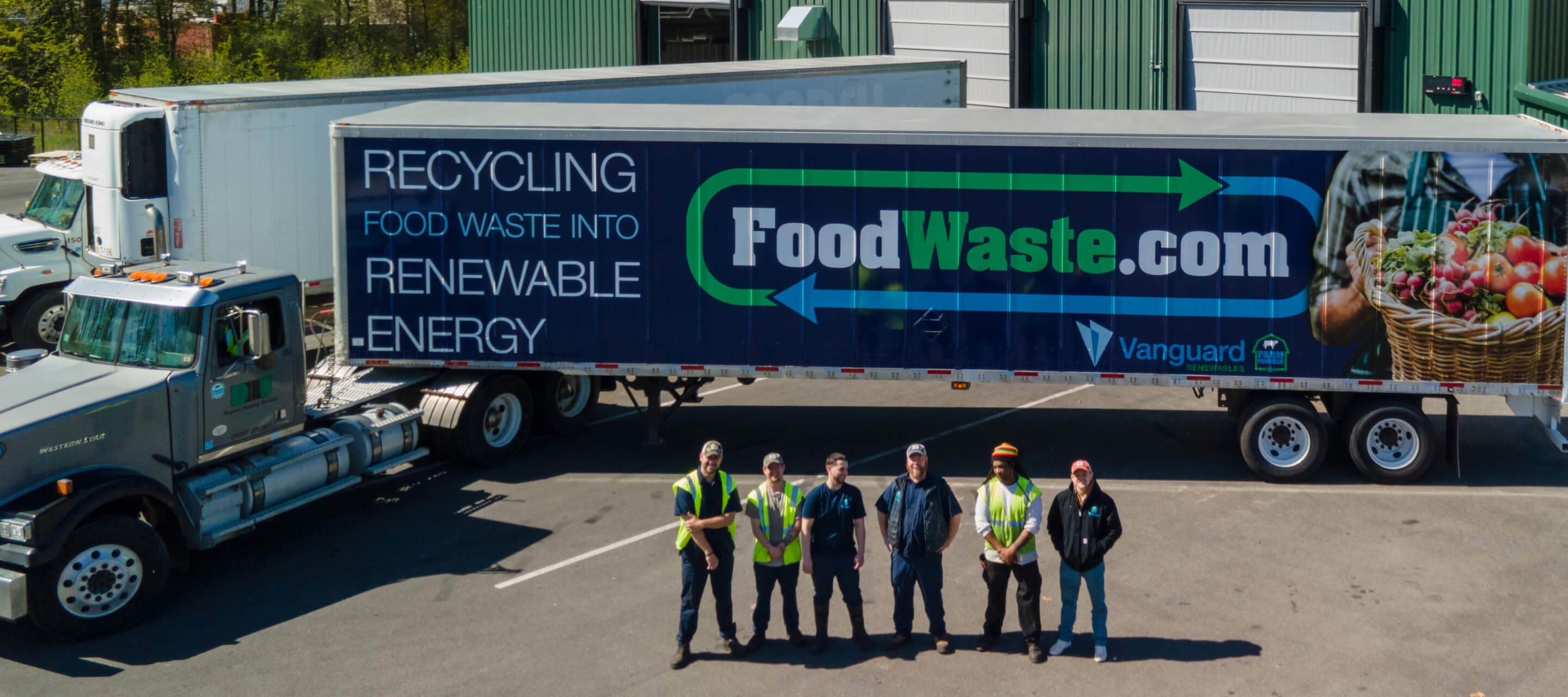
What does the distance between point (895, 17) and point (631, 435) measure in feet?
51.6

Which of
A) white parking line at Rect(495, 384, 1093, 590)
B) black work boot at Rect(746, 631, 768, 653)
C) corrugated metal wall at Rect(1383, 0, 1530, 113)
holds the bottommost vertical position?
black work boot at Rect(746, 631, 768, 653)

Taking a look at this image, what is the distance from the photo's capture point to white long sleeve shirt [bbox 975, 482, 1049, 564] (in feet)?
32.2

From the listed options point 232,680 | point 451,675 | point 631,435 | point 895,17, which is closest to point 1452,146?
point 631,435

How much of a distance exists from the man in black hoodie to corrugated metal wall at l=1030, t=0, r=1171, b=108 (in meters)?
17.0

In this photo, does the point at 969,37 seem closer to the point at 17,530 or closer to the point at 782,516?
the point at 782,516

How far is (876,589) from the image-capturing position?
38.2ft

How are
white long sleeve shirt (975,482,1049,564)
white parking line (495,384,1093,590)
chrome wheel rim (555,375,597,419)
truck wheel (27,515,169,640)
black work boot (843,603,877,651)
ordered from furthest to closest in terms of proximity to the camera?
chrome wheel rim (555,375,597,419) < white parking line (495,384,1093,590) < truck wheel (27,515,169,640) < black work boot (843,603,877,651) < white long sleeve shirt (975,482,1049,564)

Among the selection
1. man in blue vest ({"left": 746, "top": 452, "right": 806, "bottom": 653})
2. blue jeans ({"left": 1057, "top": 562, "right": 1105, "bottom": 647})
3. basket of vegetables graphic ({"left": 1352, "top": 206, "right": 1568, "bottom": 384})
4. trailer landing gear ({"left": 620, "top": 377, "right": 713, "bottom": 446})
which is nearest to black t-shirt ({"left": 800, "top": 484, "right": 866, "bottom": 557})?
man in blue vest ({"left": 746, "top": 452, "right": 806, "bottom": 653})

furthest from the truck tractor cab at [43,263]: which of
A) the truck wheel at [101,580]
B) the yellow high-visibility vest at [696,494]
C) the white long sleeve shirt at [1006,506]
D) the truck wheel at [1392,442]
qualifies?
the truck wheel at [1392,442]

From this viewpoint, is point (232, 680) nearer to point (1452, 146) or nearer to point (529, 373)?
point (529, 373)

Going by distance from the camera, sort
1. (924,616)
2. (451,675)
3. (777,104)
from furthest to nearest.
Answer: (777,104) → (924,616) → (451,675)

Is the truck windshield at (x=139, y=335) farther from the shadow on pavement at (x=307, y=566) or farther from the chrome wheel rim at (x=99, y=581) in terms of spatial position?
the shadow on pavement at (x=307, y=566)

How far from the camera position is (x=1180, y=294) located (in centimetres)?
1422

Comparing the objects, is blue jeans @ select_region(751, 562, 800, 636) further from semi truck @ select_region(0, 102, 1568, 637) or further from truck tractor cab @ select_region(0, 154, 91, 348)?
truck tractor cab @ select_region(0, 154, 91, 348)
